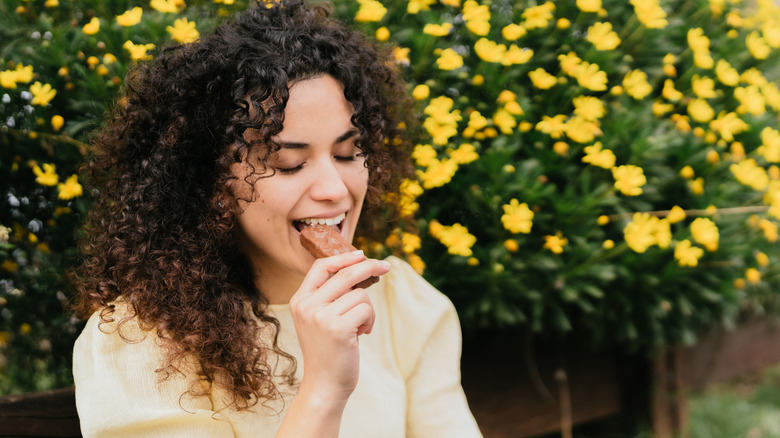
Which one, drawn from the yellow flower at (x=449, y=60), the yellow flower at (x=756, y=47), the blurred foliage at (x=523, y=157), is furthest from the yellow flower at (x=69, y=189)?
the yellow flower at (x=756, y=47)

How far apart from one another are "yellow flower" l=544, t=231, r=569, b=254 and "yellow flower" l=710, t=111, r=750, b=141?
2.27ft

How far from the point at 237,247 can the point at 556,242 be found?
877mm

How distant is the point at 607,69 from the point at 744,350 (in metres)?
2.08

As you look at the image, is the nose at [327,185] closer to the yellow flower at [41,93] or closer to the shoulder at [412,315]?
the shoulder at [412,315]

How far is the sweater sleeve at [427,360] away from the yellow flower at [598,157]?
620 mm

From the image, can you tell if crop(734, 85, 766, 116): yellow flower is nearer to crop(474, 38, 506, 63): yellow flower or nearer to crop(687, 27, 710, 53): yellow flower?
crop(687, 27, 710, 53): yellow flower

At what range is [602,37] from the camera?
2033mm

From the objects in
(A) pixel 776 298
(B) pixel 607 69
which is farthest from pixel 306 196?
(A) pixel 776 298

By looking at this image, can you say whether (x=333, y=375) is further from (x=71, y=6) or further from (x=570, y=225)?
(x=71, y=6)

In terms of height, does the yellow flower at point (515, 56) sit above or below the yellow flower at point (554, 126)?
above

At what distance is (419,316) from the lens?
5.37ft

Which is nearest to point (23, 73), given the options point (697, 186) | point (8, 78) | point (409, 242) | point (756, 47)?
point (8, 78)

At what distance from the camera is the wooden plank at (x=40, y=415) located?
5.29 feet

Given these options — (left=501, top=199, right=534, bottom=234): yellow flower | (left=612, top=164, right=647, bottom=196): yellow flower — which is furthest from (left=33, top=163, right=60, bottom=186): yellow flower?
(left=612, top=164, right=647, bottom=196): yellow flower
